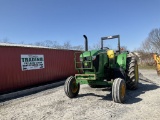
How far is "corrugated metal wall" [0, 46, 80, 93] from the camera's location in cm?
997

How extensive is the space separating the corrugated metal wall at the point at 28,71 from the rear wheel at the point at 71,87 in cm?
380

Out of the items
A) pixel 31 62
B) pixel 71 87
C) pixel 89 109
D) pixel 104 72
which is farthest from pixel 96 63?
pixel 31 62

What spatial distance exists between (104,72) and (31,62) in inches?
207

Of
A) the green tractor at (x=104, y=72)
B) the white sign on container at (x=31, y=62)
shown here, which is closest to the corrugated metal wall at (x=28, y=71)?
the white sign on container at (x=31, y=62)

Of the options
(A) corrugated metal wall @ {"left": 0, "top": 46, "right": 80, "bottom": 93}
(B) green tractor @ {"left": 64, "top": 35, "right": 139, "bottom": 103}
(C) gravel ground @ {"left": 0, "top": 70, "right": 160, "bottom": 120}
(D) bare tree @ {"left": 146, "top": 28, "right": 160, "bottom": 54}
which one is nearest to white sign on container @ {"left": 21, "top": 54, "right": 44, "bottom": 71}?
(A) corrugated metal wall @ {"left": 0, "top": 46, "right": 80, "bottom": 93}

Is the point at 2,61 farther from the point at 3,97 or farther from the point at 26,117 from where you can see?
the point at 26,117

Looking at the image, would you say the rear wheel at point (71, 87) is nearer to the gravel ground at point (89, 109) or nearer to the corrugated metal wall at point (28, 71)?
the gravel ground at point (89, 109)

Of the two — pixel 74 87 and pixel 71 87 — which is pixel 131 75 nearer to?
pixel 74 87

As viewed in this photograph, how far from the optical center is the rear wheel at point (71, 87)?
7.68m

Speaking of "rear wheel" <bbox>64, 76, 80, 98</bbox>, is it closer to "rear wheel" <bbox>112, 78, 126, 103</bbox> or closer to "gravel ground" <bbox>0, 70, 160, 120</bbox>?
"gravel ground" <bbox>0, 70, 160, 120</bbox>

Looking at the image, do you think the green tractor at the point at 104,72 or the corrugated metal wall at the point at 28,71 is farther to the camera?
the corrugated metal wall at the point at 28,71

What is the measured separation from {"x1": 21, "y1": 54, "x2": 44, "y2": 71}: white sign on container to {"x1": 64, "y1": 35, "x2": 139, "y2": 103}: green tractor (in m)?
4.10

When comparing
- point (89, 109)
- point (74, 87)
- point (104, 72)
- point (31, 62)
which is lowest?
point (89, 109)

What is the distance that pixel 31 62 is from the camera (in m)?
11.6
